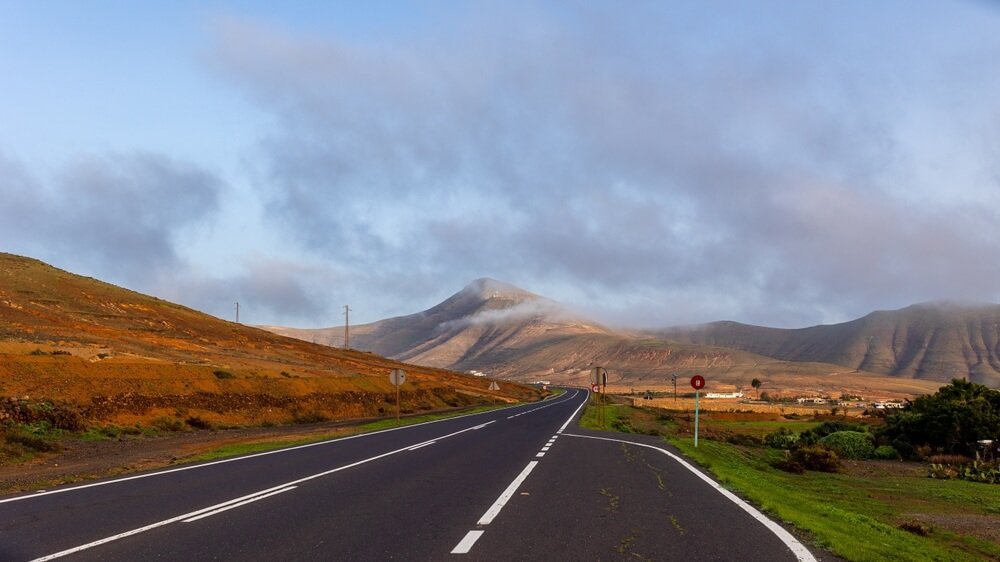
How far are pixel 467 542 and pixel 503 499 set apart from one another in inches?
144

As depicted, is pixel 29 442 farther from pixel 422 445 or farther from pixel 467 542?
pixel 467 542

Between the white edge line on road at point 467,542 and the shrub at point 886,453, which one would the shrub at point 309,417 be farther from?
the white edge line on road at point 467,542

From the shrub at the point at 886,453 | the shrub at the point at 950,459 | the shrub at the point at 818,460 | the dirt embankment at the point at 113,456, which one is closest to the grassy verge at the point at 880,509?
the shrub at the point at 818,460

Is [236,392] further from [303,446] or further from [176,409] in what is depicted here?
[303,446]

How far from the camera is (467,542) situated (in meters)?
8.82

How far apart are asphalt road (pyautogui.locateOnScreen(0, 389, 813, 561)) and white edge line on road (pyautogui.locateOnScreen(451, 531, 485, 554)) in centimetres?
2

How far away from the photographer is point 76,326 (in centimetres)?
6806

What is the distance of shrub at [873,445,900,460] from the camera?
3572 cm

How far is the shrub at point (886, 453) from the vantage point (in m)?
35.7

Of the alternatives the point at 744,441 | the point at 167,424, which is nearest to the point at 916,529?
the point at 744,441

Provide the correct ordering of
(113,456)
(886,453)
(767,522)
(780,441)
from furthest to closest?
(780,441), (886,453), (113,456), (767,522)

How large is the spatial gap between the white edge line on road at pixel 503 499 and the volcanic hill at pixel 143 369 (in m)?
20.1

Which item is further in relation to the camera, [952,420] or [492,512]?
[952,420]

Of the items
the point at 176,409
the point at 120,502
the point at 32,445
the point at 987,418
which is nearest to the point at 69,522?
the point at 120,502
